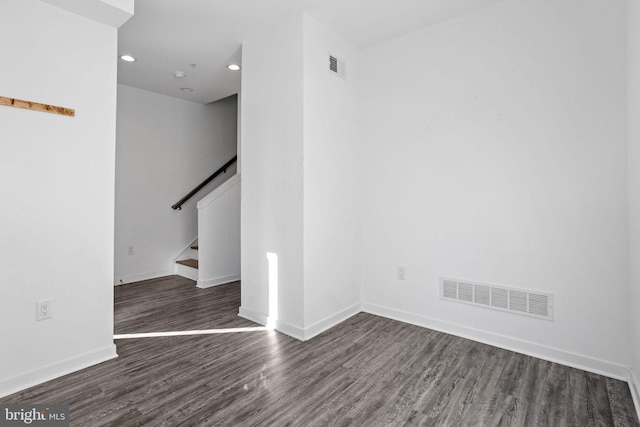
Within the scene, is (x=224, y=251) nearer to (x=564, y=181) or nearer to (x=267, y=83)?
(x=267, y=83)

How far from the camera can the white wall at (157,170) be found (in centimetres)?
456

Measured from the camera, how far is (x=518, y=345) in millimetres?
2527

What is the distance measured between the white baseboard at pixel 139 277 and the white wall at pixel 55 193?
2.39 m

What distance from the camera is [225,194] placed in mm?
4633

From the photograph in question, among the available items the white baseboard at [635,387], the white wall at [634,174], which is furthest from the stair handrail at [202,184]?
the white baseboard at [635,387]

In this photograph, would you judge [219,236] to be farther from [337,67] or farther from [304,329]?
[337,67]

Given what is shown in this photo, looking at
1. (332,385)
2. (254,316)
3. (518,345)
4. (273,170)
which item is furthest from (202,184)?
(518,345)

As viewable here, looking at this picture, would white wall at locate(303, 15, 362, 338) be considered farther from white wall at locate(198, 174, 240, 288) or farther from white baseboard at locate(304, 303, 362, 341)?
white wall at locate(198, 174, 240, 288)

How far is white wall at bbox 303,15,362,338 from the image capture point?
2832 mm

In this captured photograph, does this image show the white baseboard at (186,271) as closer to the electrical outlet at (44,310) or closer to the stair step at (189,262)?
the stair step at (189,262)

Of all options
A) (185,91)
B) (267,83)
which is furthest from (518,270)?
(185,91)

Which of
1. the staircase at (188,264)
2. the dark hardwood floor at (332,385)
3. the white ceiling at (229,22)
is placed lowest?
the dark hardwood floor at (332,385)

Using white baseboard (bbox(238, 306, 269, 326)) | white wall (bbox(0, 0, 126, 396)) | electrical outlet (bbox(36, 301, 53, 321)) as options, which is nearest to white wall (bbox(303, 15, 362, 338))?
white baseboard (bbox(238, 306, 269, 326))

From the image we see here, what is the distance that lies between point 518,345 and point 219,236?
354 centimetres
